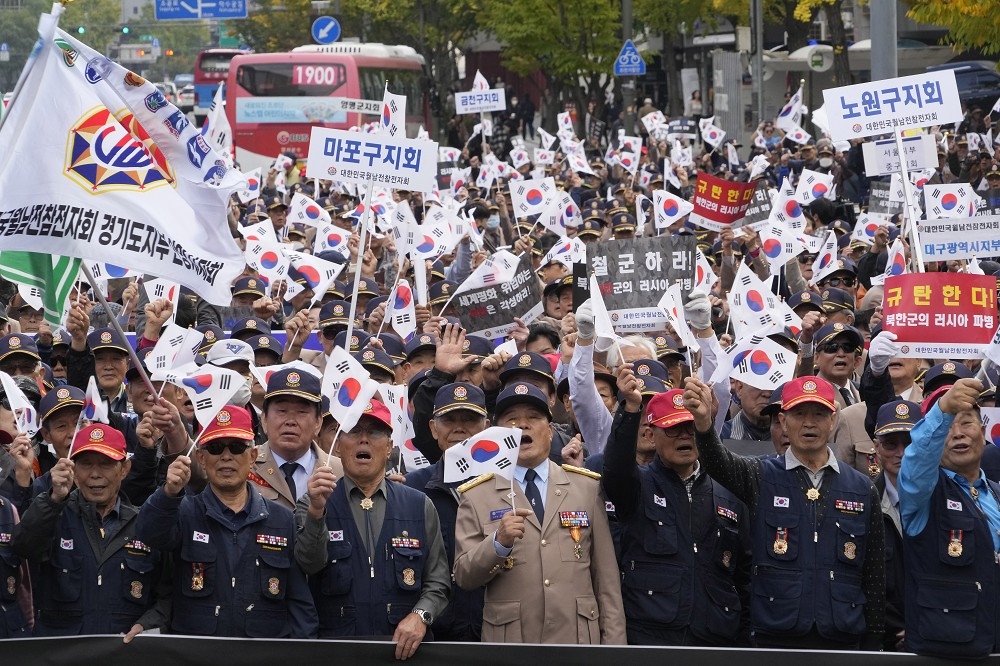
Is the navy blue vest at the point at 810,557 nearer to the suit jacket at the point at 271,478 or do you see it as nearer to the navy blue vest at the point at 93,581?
the suit jacket at the point at 271,478

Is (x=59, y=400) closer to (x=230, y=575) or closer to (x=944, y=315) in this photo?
(x=230, y=575)

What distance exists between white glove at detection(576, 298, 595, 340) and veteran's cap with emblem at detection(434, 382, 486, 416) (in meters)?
0.64

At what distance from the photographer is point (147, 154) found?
7074 millimetres

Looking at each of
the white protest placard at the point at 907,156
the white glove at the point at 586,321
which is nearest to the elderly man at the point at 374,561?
the white glove at the point at 586,321

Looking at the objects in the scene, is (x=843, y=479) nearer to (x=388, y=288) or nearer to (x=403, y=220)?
(x=403, y=220)

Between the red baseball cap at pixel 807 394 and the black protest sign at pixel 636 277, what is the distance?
2131mm

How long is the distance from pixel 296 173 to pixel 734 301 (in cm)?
1971

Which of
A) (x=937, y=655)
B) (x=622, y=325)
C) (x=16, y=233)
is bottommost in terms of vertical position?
(x=937, y=655)

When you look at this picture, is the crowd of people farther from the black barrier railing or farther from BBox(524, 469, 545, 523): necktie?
the black barrier railing

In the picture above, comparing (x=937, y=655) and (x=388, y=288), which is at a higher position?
(x=388, y=288)

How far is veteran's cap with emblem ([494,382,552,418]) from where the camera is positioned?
6.61m

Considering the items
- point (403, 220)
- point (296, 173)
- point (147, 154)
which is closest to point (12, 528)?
point (147, 154)

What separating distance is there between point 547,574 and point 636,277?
293cm

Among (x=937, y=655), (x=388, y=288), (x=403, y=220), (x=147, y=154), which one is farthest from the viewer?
(x=388, y=288)
